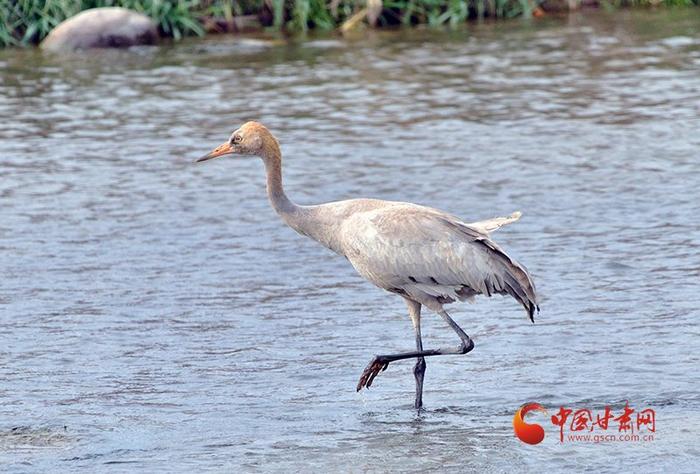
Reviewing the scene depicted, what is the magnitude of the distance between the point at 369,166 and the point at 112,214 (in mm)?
2726

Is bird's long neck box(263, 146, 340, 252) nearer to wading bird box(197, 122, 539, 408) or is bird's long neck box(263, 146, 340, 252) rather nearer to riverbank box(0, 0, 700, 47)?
wading bird box(197, 122, 539, 408)

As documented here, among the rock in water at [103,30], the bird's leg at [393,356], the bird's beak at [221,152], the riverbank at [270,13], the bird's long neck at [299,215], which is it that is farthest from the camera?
the riverbank at [270,13]

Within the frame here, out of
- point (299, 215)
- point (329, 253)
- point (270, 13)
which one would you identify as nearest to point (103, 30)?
point (270, 13)

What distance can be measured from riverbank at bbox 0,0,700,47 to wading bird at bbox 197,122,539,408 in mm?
13972

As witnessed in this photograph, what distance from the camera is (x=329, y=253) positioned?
456 inches

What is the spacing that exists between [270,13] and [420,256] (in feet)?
Result: 49.4

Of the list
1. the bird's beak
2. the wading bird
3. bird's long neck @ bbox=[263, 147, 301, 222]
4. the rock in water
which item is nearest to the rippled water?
the rock in water

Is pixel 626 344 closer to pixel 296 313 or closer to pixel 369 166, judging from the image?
pixel 296 313

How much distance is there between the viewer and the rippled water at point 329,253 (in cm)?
757

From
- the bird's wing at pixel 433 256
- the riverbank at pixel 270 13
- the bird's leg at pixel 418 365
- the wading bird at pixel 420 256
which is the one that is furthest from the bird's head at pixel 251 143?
the riverbank at pixel 270 13

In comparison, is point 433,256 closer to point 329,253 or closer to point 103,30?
point 329,253

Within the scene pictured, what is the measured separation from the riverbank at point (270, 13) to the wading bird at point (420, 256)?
13972 mm

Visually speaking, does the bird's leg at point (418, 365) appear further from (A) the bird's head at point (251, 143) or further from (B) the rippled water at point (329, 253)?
(A) the bird's head at point (251, 143)

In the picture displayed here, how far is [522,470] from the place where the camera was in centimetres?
681
